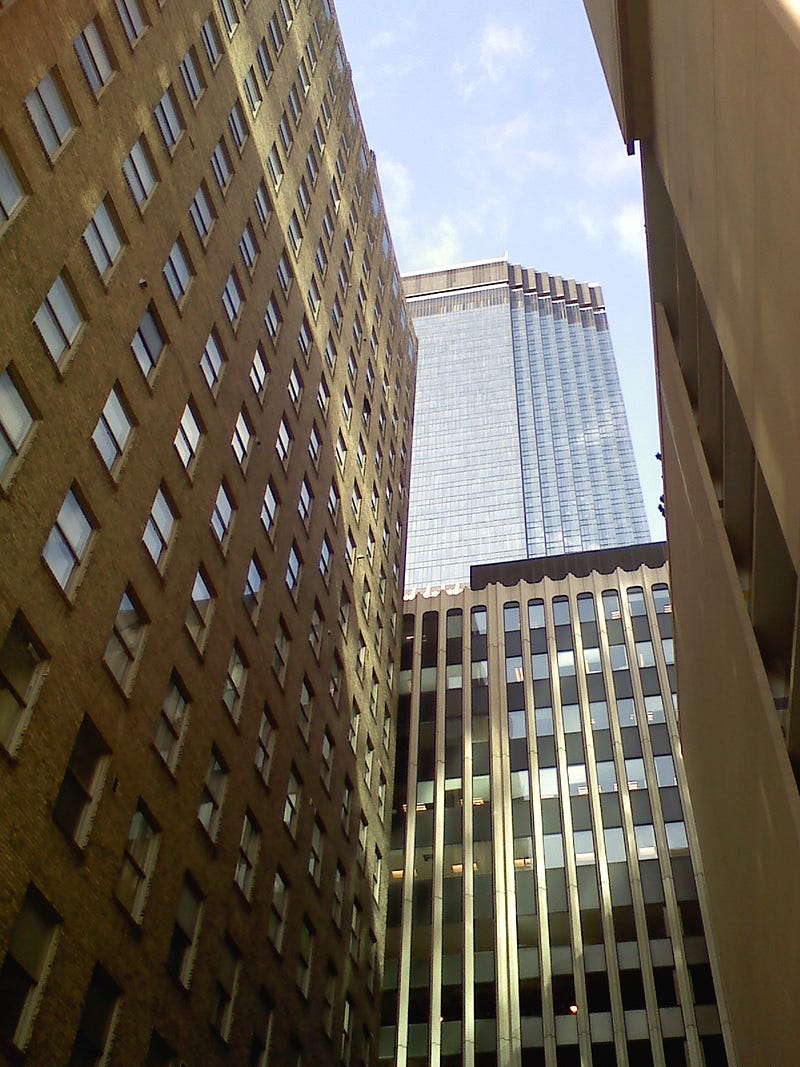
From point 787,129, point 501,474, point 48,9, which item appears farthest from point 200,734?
point 501,474

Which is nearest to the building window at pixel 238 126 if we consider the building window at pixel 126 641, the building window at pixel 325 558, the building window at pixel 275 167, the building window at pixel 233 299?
the building window at pixel 275 167

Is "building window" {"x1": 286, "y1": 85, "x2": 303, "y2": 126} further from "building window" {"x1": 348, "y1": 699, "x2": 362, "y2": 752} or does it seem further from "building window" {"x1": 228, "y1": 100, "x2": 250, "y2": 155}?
"building window" {"x1": 348, "y1": 699, "x2": 362, "y2": 752}

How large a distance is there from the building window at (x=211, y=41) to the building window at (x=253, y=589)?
16.9 meters

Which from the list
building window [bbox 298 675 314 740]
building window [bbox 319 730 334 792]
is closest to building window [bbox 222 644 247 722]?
building window [bbox 298 675 314 740]

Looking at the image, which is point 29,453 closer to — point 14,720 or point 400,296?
point 14,720

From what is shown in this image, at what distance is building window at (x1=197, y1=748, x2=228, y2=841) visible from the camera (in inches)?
998

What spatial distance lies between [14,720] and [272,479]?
16.8 meters

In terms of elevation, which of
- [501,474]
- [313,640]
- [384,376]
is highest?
[501,474]

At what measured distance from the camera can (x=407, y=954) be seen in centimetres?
4744

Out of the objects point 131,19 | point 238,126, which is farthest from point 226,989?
point 238,126

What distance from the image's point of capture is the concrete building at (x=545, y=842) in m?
44.2

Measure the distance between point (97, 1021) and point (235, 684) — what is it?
1075cm

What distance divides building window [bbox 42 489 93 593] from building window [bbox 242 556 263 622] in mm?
8863

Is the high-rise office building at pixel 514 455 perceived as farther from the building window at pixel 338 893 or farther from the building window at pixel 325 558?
the building window at pixel 338 893
